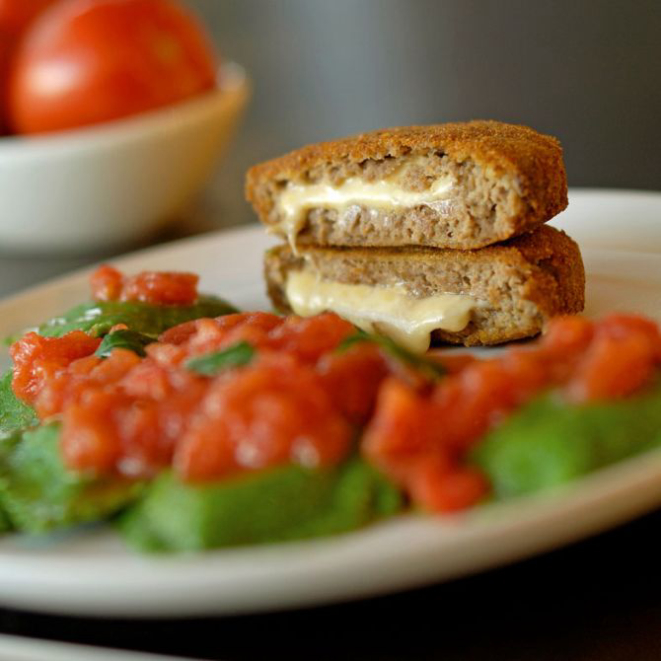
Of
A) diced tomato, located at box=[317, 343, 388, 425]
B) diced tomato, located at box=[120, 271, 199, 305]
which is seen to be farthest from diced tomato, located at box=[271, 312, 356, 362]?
diced tomato, located at box=[120, 271, 199, 305]

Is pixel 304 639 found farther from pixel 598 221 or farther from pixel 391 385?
pixel 598 221

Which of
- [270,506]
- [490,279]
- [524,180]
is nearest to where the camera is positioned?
[270,506]

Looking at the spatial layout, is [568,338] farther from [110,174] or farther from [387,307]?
[110,174]

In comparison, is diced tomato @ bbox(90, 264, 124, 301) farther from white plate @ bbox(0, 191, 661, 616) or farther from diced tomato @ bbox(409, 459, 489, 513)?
diced tomato @ bbox(409, 459, 489, 513)

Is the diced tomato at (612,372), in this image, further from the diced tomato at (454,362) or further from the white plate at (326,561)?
the diced tomato at (454,362)

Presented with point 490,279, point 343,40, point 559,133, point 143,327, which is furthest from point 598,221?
point 343,40

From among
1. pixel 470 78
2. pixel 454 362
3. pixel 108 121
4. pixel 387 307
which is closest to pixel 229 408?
pixel 454 362
